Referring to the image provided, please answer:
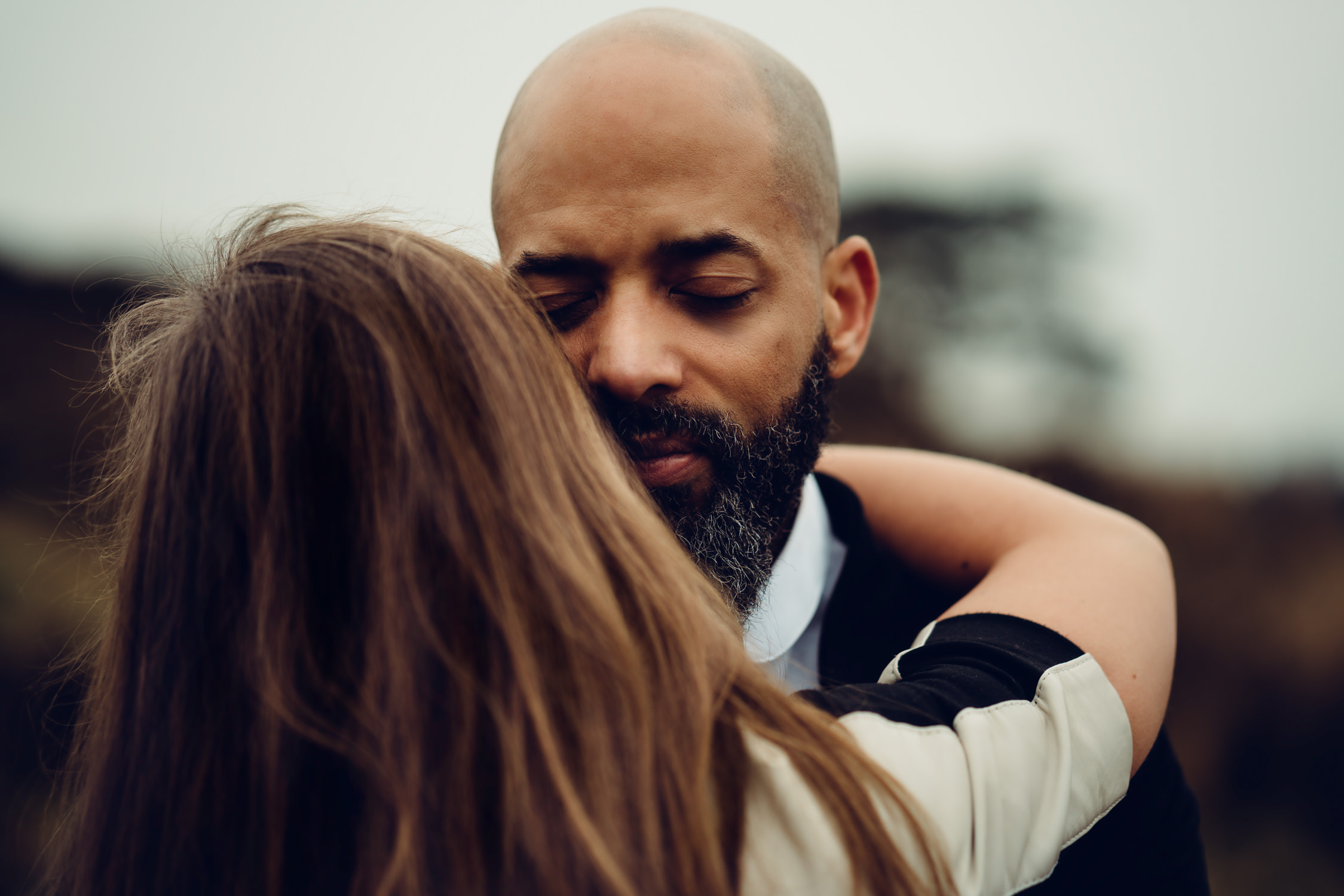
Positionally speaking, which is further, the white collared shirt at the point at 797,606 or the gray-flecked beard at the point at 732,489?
the white collared shirt at the point at 797,606

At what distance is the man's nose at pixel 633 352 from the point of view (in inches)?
64.6

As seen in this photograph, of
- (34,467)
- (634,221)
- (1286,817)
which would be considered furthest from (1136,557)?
(34,467)

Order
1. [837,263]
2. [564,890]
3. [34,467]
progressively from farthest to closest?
[34,467] < [837,263] < [564,890]

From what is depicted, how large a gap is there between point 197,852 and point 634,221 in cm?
137

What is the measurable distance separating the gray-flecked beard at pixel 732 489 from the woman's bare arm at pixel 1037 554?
480 mm

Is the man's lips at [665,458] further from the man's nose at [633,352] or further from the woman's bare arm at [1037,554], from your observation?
the woman's bare arm at [1037,554]

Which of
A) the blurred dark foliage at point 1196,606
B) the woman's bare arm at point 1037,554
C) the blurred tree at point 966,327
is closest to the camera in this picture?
the woman's bare arm at point 1037,554

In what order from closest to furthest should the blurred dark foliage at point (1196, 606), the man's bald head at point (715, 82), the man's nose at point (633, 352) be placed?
the man's nose at point (633, 352)
the man's bald head at point (715, 82)
the blurred dark foliage at point (1196, 606)

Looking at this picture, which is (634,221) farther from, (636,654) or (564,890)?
(564,890)

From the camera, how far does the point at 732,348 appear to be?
1.80 metres

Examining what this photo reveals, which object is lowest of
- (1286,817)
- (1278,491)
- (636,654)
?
(1286,817)

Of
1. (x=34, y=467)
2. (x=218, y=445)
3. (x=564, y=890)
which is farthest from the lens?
(x=34, y=467)

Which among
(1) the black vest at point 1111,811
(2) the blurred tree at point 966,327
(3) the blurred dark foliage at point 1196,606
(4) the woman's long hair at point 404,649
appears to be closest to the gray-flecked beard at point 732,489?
(1) the black vest at point 1111,811

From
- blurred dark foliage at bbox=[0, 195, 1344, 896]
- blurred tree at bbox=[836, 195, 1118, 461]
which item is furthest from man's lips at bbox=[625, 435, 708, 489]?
blurred tree at bbox=[836, 195, 1118, 461]
